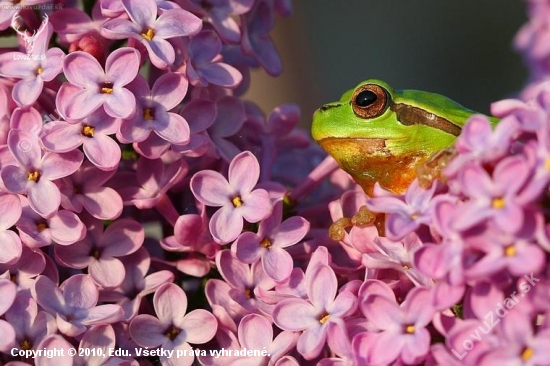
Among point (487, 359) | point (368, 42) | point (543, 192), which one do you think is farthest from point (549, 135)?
point (368, 42)

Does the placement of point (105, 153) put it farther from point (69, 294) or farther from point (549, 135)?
point (549, 135)

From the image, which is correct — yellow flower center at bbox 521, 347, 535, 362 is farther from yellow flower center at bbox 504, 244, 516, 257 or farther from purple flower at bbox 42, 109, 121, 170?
purple flower at bbox 42, 109, 121, 170

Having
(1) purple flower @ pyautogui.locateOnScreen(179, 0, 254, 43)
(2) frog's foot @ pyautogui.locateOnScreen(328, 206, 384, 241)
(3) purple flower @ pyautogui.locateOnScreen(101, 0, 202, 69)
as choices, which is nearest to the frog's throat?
(2) frog's foot @ pyautogui.locateOnScreen(328, 206, 384, 241)

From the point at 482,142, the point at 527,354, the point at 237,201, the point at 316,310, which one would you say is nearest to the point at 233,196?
the point at 237,201

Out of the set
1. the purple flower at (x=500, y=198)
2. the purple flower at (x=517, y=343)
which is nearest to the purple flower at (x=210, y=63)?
the purple flower at (x=500, y=198)

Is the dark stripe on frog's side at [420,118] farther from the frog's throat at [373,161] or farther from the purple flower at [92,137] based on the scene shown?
the purple flower at [92,137]
